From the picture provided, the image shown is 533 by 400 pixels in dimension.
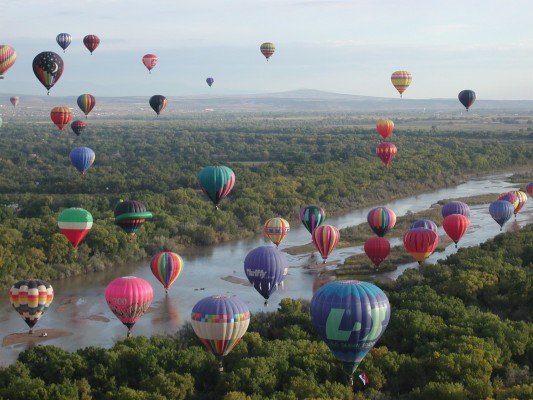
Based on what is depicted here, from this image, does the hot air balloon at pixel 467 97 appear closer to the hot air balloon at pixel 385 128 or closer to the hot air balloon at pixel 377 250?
the hot air balloon at pixel 385 128

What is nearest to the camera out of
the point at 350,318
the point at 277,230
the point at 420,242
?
the point at 350,318

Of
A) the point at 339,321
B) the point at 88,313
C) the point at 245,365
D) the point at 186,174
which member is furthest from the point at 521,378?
the point at 186,174

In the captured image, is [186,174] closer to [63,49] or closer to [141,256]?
[63,49]

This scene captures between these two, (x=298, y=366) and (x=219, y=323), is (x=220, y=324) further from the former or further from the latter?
(x=298, y=366)

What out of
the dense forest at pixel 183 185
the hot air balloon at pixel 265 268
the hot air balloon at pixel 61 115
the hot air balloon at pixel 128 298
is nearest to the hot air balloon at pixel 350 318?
the hot air balloon at pixel 128 298

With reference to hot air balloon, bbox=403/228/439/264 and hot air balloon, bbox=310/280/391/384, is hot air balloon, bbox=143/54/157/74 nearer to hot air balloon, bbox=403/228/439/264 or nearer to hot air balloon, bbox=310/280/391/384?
hot air balloon, bbox=403/228/439/264

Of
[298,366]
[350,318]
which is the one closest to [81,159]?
[298,366]

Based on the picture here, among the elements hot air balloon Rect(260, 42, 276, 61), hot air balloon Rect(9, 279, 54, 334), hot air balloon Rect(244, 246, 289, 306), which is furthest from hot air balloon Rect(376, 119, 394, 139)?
hot air balloon Rect(9, 279, 54, 334)
